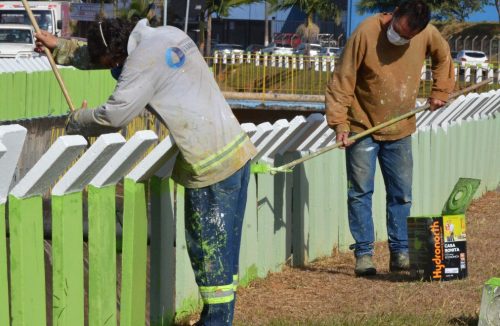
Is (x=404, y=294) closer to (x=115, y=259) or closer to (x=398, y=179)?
(x=398, y=179)

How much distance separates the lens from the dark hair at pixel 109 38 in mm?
5512

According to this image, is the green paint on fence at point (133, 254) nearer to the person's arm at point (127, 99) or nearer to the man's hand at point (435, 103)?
the person's arm at point (127, 99)

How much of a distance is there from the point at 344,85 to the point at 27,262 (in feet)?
11.5

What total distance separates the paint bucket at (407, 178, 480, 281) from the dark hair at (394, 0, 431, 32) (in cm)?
119

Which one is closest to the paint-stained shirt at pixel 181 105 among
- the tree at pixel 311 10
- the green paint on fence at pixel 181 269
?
the green paint on fence at pixel 181 269

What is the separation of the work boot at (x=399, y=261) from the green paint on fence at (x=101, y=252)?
9.73 ft

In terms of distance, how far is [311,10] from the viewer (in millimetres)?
78188

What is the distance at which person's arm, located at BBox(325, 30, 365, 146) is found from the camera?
7.80 meters

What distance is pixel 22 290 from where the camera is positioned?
477 cm

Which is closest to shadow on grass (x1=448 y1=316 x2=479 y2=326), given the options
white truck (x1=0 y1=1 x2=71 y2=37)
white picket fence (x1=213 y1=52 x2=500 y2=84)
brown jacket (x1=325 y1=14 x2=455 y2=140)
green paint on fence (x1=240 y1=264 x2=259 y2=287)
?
green paint on fence (x1=240 y1=264 x2=259 y2=287)

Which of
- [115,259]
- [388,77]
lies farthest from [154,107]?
[388,77]

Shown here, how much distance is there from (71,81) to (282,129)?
9934 millimetres

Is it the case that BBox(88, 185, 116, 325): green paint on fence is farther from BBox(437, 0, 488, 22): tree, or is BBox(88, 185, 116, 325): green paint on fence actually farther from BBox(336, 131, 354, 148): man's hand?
BBox(437, 0, 488, 22): tree

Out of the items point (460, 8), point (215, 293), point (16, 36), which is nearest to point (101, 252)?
point (215, 293)
